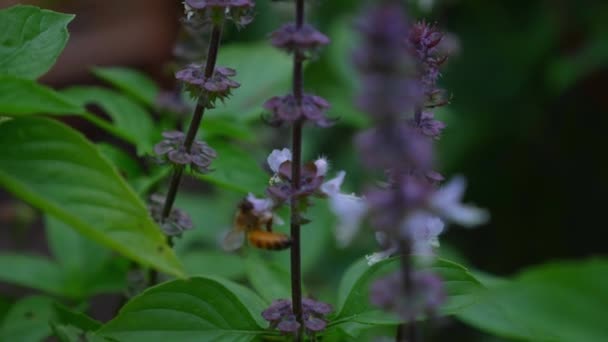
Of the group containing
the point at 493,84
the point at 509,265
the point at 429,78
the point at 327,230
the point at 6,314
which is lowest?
the point at 6,314

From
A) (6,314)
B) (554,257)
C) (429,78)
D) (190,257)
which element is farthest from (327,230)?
(554,257)

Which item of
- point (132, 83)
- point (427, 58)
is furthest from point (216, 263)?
point (427, 58)

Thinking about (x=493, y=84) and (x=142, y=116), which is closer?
(x=142, y=116)

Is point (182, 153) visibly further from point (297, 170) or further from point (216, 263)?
point (216, 263)

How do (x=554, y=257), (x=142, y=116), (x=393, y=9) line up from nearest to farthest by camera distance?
(x=393, y=9) < (x=142, y=116) < (x=554, y=257)

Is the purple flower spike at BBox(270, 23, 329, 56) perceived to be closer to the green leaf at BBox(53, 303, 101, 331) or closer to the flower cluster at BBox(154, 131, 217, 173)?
the flower cluster at BBox(154, 131, 217, 173)

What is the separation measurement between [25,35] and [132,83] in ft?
2.61

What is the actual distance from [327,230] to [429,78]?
124 centimetres

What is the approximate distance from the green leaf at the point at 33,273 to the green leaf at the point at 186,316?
0.61 metres

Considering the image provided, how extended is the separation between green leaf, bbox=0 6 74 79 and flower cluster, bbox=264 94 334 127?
0.35 meters

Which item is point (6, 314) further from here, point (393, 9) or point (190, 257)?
point (393, 9)

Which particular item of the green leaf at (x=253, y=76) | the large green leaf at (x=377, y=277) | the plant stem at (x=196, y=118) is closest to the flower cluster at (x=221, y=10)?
the plant stem at (x=196, y=118)

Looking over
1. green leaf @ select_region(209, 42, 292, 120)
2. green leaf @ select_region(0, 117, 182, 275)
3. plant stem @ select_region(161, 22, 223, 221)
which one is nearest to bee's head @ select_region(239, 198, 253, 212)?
plant stem @ select_region(161, 22, 223, 221)

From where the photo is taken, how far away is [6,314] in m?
1.55
